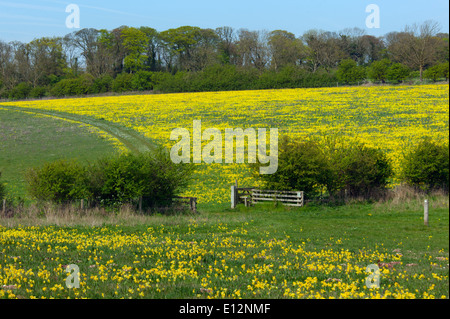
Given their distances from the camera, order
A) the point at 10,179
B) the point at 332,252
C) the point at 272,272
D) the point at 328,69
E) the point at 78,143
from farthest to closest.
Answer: the point at 328,69
the point at 78,143
the point at 10,179
the point at 332,252
the point at 272,272

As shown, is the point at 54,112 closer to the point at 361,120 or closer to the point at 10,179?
the point at 10,179

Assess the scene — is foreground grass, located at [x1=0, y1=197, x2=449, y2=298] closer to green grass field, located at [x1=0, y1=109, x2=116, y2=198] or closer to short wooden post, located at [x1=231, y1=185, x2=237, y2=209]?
short wooden post, located at [x1=231, y1=185, x2=237, y2=209]

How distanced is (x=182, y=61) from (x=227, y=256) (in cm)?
8567

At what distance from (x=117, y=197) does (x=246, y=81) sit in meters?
68.7

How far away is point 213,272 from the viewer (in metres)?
11.4

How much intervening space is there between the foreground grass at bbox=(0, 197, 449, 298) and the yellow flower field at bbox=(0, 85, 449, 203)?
12.1m

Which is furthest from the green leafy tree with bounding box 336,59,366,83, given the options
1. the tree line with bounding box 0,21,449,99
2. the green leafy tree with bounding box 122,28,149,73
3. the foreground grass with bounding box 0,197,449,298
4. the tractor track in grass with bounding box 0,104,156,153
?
the foreground grass with bounding box 0,197,449,298

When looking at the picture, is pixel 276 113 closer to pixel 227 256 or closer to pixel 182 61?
pixel 182 61

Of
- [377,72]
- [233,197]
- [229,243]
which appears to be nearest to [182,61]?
[377,72]

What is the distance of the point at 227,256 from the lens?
44.7 feet

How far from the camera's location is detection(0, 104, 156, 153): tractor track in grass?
169ft

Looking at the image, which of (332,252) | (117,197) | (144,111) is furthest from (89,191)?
(144,111)

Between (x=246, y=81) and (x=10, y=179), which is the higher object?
(x=246, y=81)

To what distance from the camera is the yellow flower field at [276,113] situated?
42.8 m
